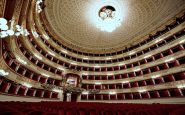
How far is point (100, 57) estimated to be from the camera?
23.5m

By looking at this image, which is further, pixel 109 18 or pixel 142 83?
pixel 109 18

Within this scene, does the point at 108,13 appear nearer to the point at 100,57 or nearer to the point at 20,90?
the point at 100,57

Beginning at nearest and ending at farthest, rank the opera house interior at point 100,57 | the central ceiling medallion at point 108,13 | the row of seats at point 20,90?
the row of seats at point 20,90 → the opera house interior at point 100,57 → the central ceiling medallion at point 108,13

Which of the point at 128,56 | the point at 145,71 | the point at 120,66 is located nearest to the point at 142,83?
the point at 145,71

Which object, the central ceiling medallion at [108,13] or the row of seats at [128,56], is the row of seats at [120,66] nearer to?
the row of seats at [128,56]

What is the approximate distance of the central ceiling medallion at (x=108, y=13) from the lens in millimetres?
17125

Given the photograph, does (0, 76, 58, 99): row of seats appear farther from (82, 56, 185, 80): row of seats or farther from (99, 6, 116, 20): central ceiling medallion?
(99, 6, 116, 20): central ceiling medallion

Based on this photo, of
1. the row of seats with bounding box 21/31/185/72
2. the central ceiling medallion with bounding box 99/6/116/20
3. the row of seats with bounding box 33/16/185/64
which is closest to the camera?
the row of seats with bounding box 21/31/185/72

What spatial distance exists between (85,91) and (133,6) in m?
12.9

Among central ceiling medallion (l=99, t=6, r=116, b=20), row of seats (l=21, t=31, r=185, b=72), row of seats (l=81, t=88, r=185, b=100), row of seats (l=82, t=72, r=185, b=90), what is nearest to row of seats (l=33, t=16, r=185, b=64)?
row of seats (l=21, t=31, r=185, b=72)

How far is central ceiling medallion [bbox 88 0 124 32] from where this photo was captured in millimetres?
17125

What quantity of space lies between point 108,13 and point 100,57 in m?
8.50

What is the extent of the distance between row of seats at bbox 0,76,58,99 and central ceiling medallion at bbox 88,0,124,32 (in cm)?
1131

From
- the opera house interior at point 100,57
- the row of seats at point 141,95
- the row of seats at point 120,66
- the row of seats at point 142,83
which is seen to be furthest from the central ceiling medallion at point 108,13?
the row of seats at point 141,95
